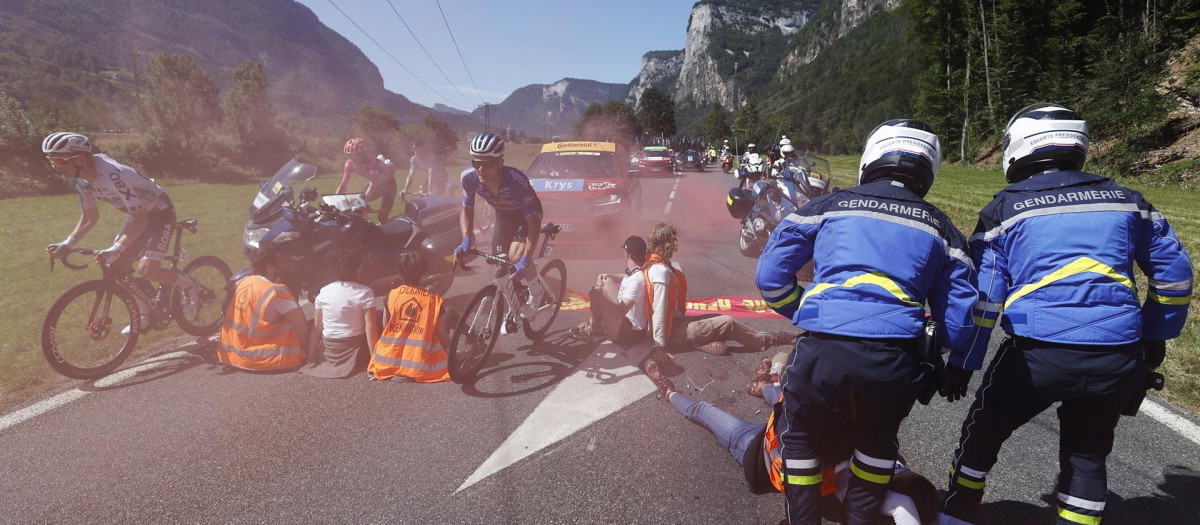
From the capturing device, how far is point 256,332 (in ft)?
15.1

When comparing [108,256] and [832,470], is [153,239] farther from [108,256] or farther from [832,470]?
[832,470]

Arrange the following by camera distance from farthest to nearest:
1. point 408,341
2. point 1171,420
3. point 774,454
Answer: point 408,341 → point 1171,420 → point 774,454

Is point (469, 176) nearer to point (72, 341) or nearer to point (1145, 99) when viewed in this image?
point (72, 341)

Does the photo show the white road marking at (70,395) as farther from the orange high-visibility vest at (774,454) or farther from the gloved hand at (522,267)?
the orange high-visibility vest at (774,454)

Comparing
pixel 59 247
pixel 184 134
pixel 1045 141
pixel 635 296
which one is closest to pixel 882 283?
pixel 1045 141

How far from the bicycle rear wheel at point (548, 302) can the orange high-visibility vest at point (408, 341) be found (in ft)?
3.11

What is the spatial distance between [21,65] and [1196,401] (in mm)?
213673

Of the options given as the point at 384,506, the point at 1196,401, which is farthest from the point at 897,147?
the point at 1196,401

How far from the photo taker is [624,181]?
33.3 feet

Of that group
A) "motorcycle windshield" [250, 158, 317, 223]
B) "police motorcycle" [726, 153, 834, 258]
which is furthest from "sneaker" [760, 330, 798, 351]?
"motorcycle windshield" [250, 158, 317, 223]

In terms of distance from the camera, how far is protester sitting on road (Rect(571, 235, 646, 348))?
467 centimetres

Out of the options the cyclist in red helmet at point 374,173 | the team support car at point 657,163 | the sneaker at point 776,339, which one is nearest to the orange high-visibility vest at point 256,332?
the sneaker at point 776,339

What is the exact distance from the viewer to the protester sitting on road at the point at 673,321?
4.49m

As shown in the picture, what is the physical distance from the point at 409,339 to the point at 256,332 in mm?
1312
